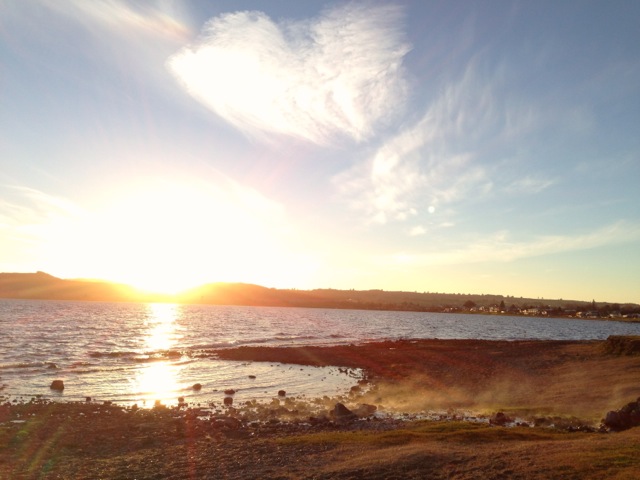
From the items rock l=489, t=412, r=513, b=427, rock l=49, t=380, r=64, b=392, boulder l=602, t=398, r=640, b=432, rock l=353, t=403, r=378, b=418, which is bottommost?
rock l=49, t=380, r=64, b=392

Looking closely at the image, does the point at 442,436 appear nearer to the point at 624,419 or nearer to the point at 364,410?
the point at 624,419

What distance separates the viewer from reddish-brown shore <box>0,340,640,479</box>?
46.5 feet

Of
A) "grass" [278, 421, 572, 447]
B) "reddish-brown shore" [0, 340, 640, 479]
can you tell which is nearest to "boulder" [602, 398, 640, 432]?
"reddish-brown shore" [0, 340, 640, 479]

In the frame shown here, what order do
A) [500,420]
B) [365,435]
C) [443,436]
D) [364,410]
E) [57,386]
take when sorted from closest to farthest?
[443,436]
[365,435]
[500,420]
[364,410]
[57,386]

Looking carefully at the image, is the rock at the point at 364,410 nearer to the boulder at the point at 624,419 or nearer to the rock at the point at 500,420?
the rock at the point at 500,420

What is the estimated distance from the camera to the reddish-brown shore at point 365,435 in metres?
14.2

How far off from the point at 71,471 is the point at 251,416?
10826 mm

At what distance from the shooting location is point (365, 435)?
756 inches

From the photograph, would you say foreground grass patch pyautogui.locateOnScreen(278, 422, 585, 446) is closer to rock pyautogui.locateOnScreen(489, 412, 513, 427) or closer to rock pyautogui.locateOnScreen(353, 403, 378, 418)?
rock pyautogui.locateOnScreen(489, 412, 513, 427)

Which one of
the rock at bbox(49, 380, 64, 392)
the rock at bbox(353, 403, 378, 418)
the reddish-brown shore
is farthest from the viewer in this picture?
the rock at bbox(49, 380, 64, 392)

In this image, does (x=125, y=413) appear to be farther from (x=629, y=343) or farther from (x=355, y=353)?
(x=629, y=343)

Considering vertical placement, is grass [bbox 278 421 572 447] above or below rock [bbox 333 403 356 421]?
above

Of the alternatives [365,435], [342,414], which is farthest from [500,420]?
[342,414]

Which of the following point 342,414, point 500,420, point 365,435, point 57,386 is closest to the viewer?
point 365,435
